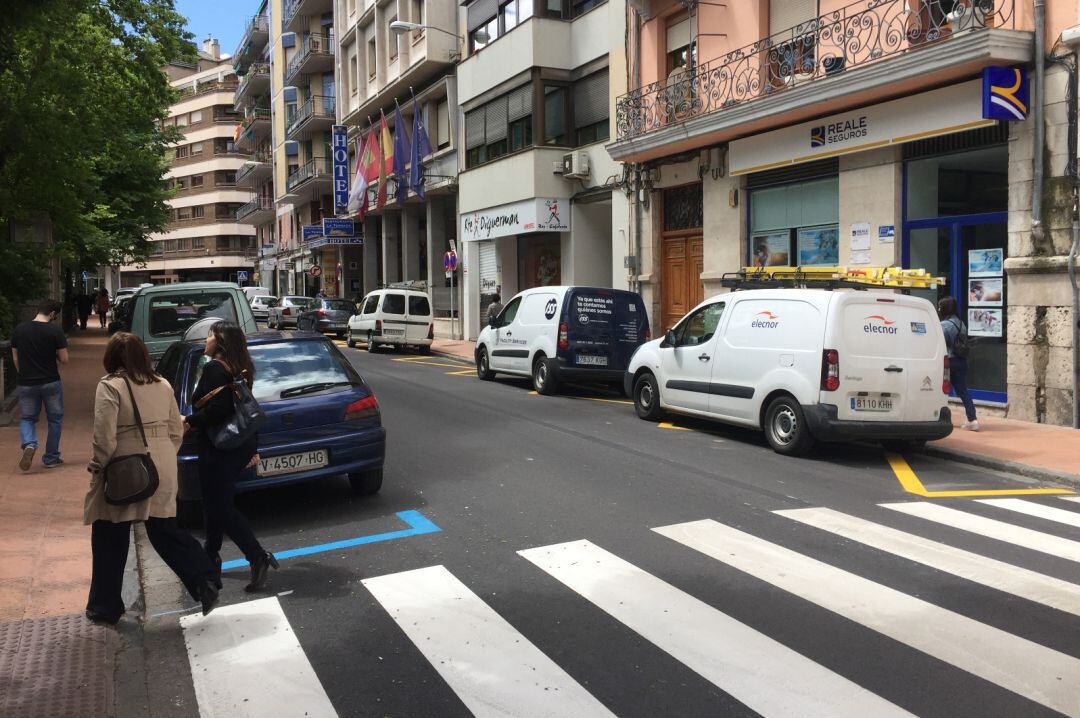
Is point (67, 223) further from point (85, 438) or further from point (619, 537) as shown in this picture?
point (619, 537)

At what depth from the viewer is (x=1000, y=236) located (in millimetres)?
12773

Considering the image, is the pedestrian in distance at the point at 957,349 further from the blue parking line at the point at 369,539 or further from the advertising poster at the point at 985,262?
the blue parking line at the point at 369,539

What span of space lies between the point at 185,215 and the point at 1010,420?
80.5 metres

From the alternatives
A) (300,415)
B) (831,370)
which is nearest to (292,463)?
(300,415)

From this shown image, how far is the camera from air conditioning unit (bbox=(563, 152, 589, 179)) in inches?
895

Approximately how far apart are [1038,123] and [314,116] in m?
38.3

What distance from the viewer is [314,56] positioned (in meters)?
→ 44.4

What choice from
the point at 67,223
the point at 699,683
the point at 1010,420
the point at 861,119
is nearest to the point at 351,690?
the point at 699,683

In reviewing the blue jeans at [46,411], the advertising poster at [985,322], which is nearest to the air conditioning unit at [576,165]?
the advertising poster at [985,322]

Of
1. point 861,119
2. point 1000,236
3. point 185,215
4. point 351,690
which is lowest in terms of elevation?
point 351,690

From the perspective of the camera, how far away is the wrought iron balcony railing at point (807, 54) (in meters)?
12.6

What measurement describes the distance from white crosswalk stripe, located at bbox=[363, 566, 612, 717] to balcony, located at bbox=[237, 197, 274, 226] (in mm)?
60151

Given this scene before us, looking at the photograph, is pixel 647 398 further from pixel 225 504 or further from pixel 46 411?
pixel 225 504

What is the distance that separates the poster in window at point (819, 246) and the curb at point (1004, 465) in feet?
18.5
